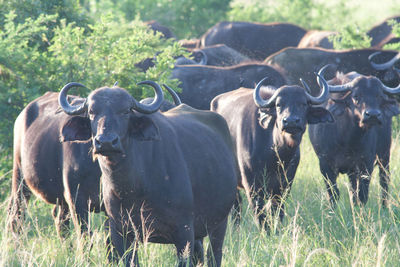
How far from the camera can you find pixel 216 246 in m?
5.59

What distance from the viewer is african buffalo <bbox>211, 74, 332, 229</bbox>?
6941 mm

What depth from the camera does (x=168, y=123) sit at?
517 cm

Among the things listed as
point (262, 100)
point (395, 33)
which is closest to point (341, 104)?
point (262, 100)

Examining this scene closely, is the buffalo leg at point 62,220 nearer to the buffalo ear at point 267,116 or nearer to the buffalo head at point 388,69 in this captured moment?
the buffalo ear at point 267,116

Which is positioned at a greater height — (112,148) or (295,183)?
(112,148)

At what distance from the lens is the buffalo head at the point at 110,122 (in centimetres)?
434

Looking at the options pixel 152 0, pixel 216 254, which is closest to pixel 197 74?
pixel 216 254

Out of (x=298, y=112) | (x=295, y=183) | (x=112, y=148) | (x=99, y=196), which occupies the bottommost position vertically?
(x=295, y=183)

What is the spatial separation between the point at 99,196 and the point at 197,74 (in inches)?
190

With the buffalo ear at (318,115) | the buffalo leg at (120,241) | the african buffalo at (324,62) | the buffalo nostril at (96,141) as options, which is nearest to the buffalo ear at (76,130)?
the buffalo nostril at (96,141)

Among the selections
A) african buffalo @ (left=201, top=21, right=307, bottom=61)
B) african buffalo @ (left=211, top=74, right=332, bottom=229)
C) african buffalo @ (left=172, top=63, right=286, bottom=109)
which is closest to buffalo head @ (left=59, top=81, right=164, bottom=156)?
african buffalo @ (left=211, top=74, right=332, bottom=229)

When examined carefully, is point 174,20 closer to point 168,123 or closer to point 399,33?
point 399,33

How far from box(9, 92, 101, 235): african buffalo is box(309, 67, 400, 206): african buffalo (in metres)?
3.16

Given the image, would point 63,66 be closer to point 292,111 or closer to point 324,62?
point 292,111
